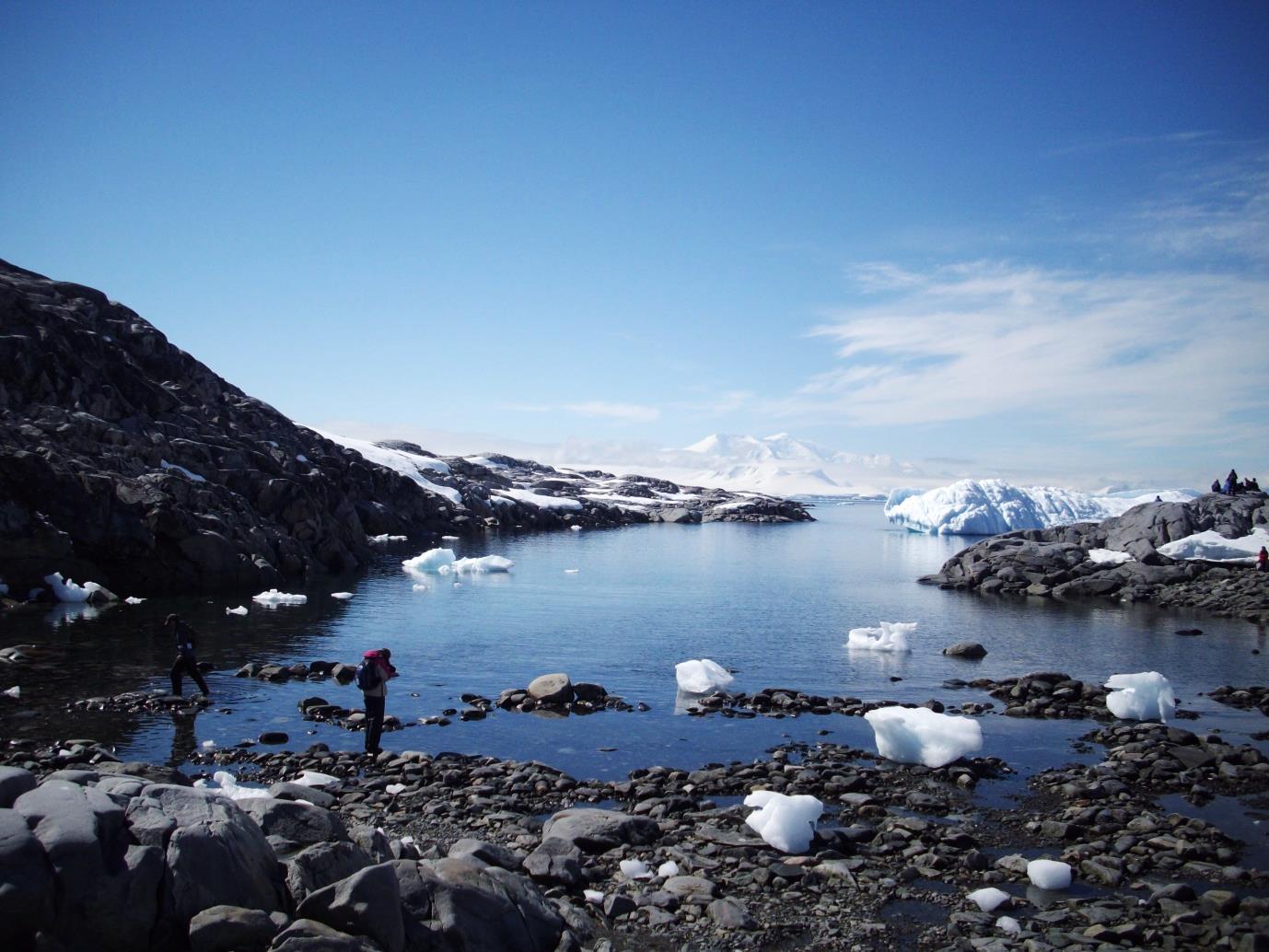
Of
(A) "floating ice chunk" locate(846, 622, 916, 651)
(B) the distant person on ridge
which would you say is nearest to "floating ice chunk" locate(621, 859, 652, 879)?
(B) the distant person on ridge

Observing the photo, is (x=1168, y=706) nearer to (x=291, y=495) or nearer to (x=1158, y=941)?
(x=1158, y=941)

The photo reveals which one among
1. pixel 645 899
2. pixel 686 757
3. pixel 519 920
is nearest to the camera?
pixel 519 920

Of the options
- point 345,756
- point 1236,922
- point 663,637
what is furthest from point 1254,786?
point 663,637

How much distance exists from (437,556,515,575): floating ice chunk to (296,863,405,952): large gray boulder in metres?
49.1

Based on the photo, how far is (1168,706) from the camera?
23.3 metres

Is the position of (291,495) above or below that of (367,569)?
above

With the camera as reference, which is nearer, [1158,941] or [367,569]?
[1158,941]

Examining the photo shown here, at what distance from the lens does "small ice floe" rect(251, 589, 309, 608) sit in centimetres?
4128

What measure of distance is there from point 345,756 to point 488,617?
72.7 ft

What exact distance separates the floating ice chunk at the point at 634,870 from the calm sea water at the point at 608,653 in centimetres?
537

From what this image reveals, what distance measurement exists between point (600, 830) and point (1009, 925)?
5848 mm

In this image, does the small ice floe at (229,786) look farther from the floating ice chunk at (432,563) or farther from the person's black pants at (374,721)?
the floating ice chunk at (432,563)

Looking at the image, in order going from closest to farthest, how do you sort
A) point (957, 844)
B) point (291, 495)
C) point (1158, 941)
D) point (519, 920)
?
1. point (519, 920)
2. point (1158, 941)
3. point (957, 844)
4. point (291, 495)

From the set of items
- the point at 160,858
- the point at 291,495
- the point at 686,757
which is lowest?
the point at 686,757
